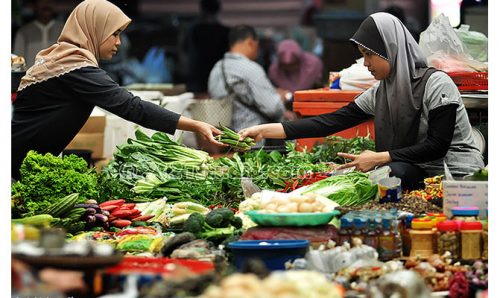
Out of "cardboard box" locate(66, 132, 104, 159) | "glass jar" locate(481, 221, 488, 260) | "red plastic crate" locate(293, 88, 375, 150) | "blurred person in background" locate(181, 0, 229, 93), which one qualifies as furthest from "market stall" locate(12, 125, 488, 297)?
"blurred person in background" locate(181, 0, 229, 93)

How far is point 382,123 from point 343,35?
8936 millimetres

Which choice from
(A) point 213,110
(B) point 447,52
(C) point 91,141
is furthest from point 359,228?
(A) point 213,110

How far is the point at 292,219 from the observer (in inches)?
209

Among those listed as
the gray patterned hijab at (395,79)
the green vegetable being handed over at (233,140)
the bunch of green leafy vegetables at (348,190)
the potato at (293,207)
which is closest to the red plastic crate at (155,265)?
the potato at (293,207)

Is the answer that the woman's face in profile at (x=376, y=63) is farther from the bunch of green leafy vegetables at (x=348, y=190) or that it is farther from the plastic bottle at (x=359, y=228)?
the plastic bottle at (x=359, y=228)

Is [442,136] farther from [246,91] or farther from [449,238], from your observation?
[246,91]

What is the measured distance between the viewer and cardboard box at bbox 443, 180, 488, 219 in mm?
5387

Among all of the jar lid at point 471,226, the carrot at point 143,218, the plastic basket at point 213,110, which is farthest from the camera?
the plastic basket at point 213,110

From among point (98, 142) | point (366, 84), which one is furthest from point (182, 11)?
point (366, 84)

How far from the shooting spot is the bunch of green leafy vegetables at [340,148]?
7.80 metres

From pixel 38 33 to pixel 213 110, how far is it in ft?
10.9

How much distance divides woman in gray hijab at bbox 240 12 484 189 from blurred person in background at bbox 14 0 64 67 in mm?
7139

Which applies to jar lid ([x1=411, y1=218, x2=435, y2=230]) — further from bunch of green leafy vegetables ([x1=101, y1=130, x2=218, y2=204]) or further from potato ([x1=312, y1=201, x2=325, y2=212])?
bunch of green leafy vegetables ([x1=101, y1=130, x2=218, y2=204])

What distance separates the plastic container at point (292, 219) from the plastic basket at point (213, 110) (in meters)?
5.63
